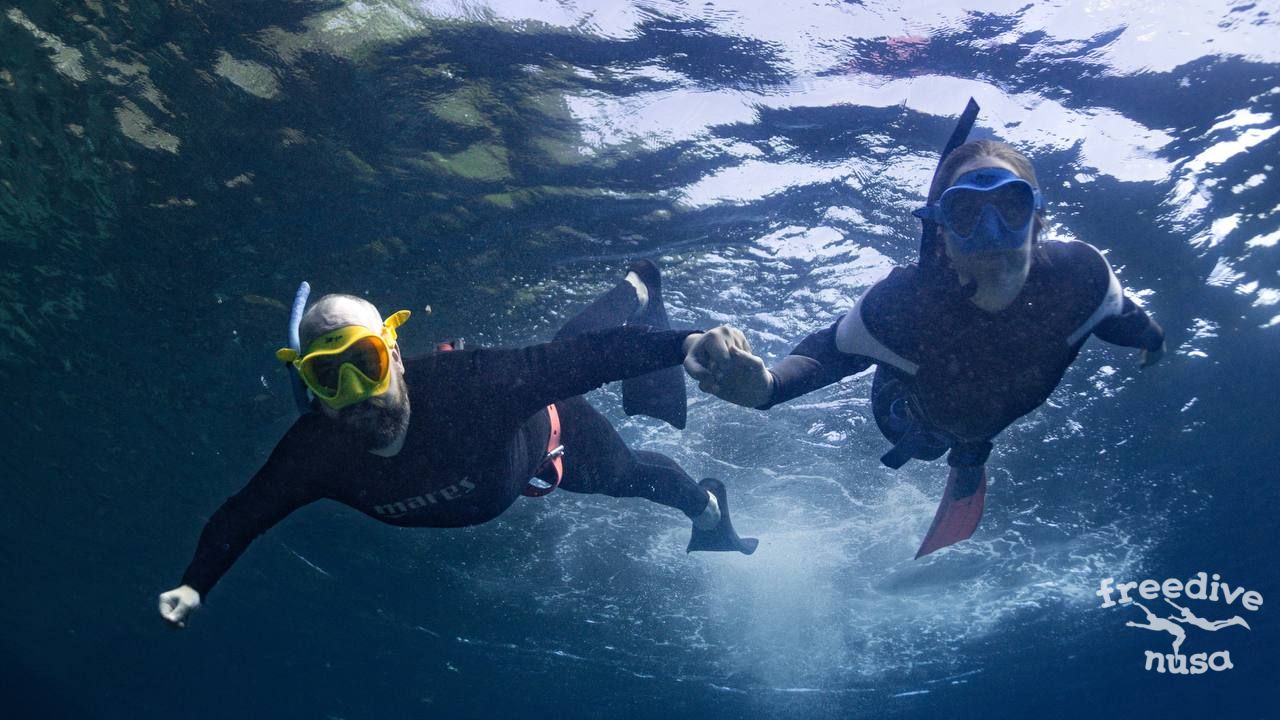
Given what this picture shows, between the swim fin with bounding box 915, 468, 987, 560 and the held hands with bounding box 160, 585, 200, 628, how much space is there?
5602 millimetres

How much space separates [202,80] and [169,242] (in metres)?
3.65

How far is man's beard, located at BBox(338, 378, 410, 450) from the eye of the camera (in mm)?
4434

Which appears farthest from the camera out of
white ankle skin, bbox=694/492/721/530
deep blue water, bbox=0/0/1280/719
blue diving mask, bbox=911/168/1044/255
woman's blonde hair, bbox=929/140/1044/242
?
white ankle skin, bbox=694/492/721/530

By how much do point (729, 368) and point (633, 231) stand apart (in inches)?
232

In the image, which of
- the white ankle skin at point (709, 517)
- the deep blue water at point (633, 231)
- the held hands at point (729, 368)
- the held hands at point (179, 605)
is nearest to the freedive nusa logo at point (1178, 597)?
the deep blue water at point (633, 231)

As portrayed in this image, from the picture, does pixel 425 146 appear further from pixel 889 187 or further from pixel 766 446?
pixel 766 446

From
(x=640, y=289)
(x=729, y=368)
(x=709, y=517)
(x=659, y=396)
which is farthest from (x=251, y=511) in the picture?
(x=709, y=517)

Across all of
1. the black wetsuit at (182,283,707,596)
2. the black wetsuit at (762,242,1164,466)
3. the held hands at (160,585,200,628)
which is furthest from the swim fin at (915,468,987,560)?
the held hands at (160,585,200,628)

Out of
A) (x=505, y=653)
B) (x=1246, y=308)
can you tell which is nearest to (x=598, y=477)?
(x=1246, y=308)

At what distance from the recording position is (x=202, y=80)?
7602 mm

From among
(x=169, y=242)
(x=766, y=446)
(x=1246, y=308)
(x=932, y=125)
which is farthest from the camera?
(x=766, y=446)

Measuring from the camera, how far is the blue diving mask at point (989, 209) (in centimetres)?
399

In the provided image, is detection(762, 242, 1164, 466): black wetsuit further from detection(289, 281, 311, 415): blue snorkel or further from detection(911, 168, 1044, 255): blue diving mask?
detection(289, 281, 311, 415): blue snorkel

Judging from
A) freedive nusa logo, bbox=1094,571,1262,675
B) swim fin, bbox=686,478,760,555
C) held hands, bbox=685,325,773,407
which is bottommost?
freedive nusa logo, bbox=1094,571,1262,675
